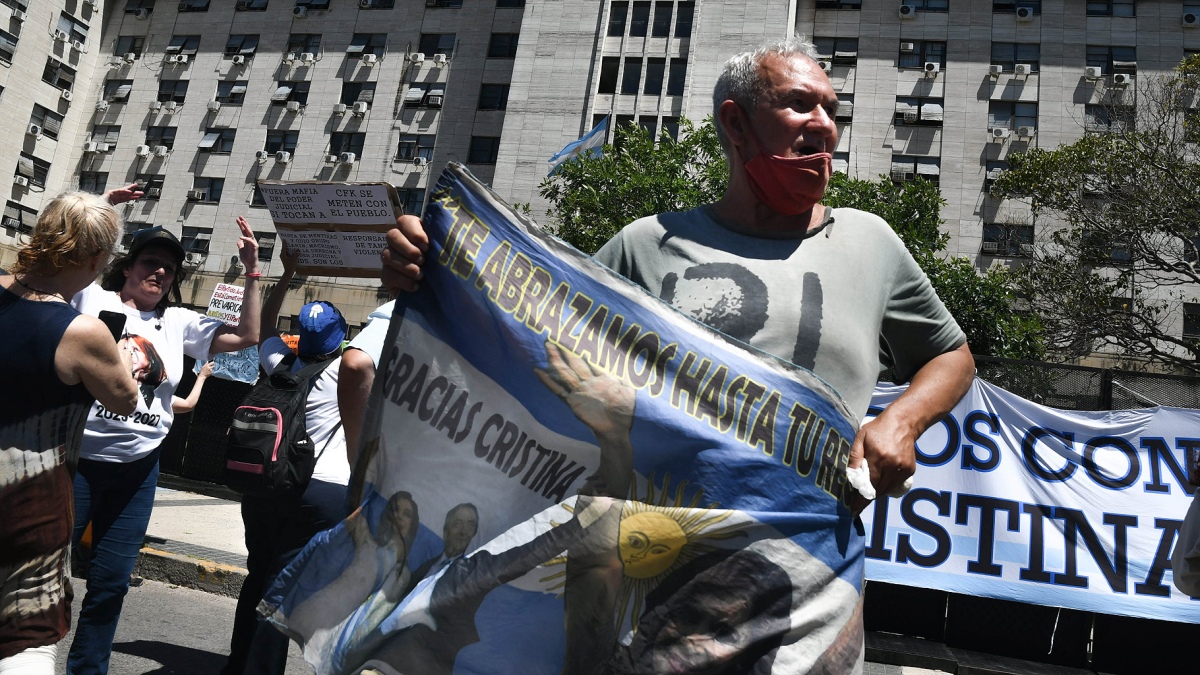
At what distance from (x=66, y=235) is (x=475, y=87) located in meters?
39.4

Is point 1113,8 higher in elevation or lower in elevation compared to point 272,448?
higher

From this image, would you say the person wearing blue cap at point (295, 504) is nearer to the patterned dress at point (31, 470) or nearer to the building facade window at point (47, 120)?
the patterned dress at point (31, 470)

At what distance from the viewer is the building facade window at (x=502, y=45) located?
41406 mm

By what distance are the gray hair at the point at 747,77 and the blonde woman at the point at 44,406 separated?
6.46ft

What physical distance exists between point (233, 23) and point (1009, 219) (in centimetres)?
3366

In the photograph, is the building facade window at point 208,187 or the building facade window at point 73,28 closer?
the building facade window at point 208,187

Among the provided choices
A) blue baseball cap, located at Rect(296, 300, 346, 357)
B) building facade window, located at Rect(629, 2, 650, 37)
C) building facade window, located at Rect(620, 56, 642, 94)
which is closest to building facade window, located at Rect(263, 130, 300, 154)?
building facade window, located at Rect(620, 56, 642, 94)

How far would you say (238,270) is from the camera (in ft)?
139

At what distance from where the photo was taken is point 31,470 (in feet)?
9.53

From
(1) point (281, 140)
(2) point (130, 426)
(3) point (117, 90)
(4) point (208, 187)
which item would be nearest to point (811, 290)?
(2) point (130, 426)

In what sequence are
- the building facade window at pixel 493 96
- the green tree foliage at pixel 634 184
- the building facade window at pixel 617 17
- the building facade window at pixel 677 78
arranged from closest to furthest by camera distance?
the green tree foliage at pixel 634 184, the building facade window at pixel 677 78, the building facade window at pixel 617 17, the building facade window at pixel 493 96

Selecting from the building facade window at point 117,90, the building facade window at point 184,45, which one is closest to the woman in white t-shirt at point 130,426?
the building facade window at point 184,45

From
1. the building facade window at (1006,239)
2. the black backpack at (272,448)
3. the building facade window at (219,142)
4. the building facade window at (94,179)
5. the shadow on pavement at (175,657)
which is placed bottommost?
the shadow on pavement at (175,657)

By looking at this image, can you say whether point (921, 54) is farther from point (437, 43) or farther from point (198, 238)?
point (198, 238)
